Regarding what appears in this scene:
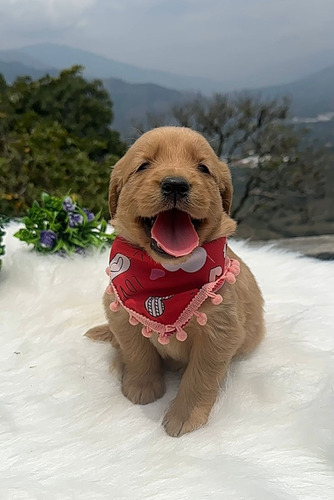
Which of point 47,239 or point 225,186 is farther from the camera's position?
point 47,239

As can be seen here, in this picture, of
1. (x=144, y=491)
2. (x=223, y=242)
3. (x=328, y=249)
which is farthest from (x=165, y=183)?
(x=328, y=249)

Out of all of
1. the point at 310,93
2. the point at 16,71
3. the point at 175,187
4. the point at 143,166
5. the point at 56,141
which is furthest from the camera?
the point at 310,93

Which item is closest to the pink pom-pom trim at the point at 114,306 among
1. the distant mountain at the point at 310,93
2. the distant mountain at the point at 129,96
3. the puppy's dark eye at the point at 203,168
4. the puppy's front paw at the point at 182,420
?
the puppy's front paw at the point at 182,420

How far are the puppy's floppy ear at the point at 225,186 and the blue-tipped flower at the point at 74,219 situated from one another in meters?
0.84

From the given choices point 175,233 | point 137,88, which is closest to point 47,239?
point 175,233

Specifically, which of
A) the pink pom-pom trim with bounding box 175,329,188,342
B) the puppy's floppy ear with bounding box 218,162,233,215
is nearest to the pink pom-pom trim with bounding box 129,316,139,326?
the pink pom-pom trim with bounding box 175,329,188,342

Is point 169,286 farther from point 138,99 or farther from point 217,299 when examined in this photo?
point 138,99

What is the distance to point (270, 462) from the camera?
0.86 meters

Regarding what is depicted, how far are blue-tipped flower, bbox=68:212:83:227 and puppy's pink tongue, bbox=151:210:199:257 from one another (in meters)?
0.92

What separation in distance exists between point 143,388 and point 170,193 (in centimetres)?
51

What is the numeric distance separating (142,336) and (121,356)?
13cm

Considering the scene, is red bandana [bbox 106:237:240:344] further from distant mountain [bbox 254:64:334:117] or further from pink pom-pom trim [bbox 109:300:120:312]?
distant mountain [bbox 254:64:334:117]

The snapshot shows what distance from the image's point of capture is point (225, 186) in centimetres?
105

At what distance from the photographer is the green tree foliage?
9.66 ft
